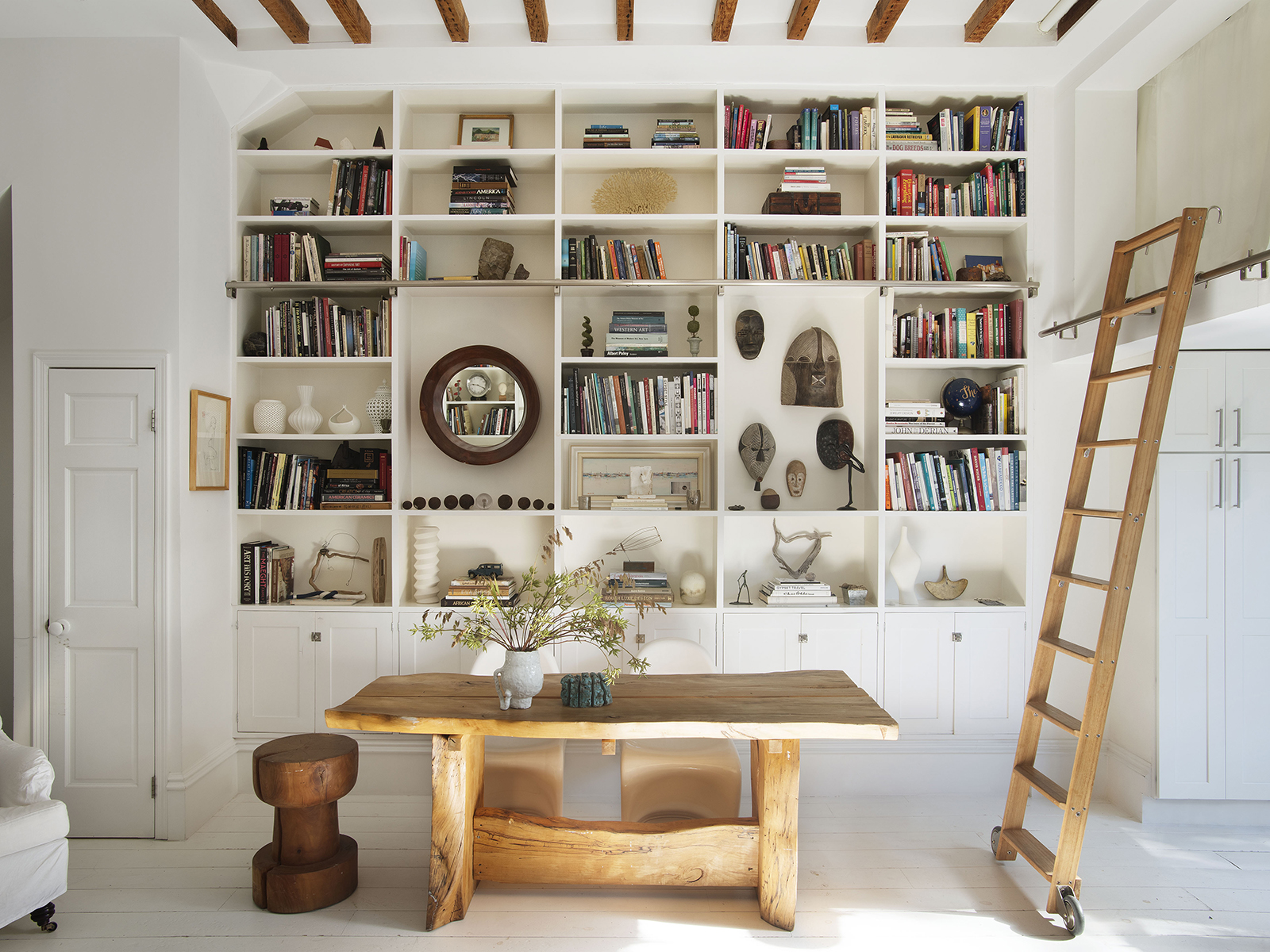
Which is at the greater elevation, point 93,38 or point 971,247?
point 93,38

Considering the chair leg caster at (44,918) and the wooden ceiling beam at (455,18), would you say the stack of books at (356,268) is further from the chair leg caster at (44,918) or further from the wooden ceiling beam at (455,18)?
the chair leg caster at (44,918)

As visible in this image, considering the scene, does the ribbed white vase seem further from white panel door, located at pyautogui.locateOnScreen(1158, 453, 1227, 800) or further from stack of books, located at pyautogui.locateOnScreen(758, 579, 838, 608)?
white panel door, located at pyautogui.locateOnScreen(1158, 453, 1227, 800)

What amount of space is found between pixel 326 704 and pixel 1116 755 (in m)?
3.68

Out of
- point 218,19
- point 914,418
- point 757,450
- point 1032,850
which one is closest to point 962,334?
point 914,418

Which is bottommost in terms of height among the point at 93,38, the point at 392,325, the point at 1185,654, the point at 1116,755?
the point at 1116,755

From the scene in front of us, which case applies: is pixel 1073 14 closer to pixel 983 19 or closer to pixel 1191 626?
pixel 983 19

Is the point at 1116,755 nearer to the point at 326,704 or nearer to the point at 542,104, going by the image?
the point at 326,704

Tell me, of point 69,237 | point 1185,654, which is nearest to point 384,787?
point 69,237

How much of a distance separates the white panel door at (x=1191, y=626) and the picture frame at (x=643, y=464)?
2002 millimetres

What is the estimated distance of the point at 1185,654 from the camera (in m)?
3.13

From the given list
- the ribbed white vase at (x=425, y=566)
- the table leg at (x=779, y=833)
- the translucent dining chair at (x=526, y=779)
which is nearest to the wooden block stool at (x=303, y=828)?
the translucent dining chair at (x=526, y=779)

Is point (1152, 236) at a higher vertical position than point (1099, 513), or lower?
higher

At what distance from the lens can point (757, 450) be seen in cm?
365

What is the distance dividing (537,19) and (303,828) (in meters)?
3.29
